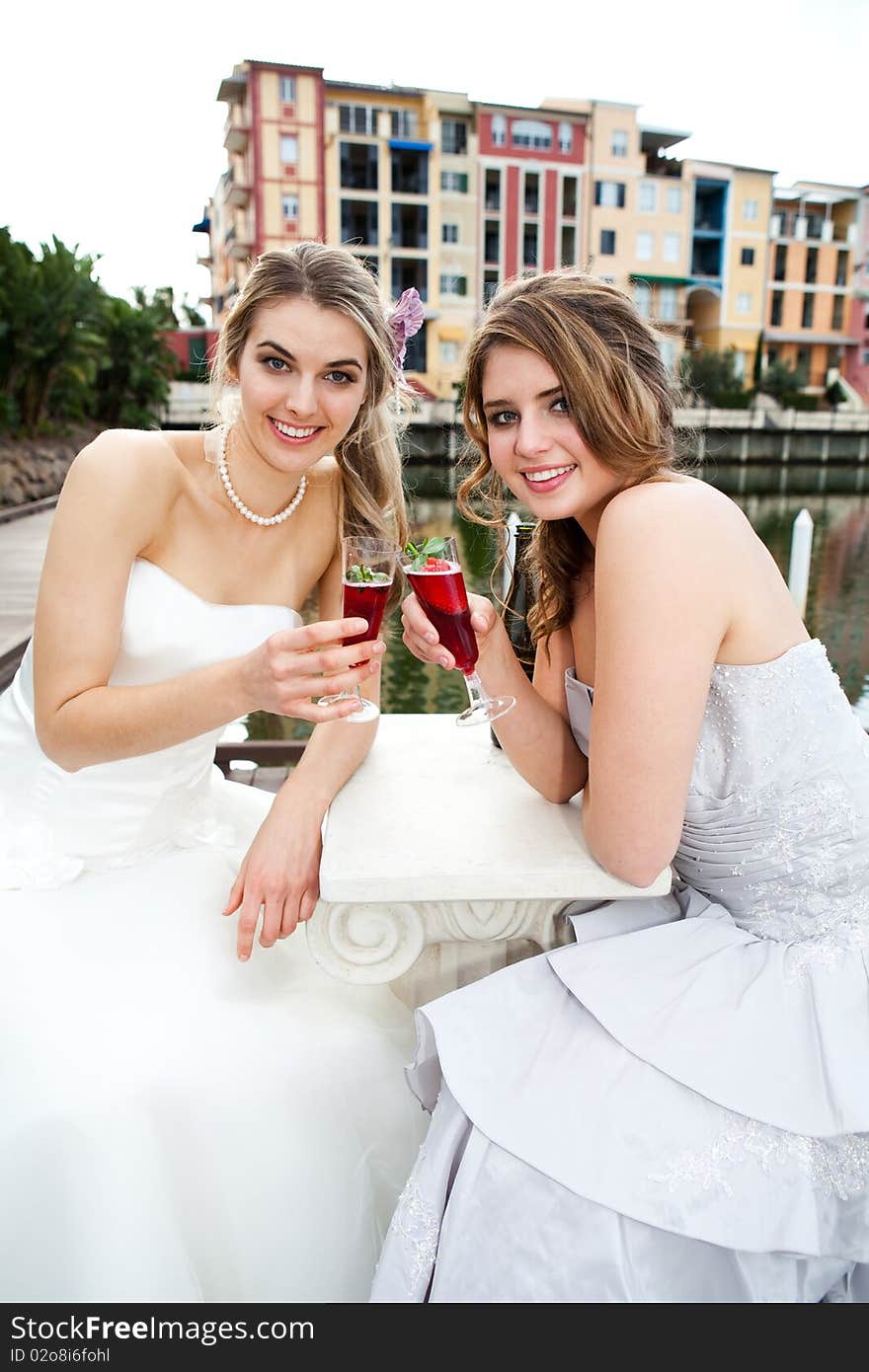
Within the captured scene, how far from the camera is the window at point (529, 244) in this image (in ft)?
134

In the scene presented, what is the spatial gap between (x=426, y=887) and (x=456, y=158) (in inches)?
1720

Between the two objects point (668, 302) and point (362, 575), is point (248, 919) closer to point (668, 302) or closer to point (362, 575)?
point (362, 575)

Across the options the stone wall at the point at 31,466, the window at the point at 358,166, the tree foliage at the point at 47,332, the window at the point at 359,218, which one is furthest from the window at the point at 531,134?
the stone wall at the point at 31,466

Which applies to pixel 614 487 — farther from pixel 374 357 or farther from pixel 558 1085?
pixel 558 1085

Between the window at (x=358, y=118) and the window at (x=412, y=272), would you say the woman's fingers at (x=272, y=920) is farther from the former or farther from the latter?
the window at (x=358, y=118)

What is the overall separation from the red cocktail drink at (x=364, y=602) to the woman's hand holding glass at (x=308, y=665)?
21 mm

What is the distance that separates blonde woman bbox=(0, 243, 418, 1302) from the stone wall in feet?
52.9

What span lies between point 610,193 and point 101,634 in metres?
45.7

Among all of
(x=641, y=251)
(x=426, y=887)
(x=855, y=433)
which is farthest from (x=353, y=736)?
(x=641, y=251)

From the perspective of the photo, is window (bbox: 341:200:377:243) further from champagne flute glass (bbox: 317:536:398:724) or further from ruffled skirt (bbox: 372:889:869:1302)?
ruffled skirt (bbox: 372:889:869:1302)

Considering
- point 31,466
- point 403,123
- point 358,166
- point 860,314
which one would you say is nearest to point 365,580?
point 31,466

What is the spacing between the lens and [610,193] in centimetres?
4150

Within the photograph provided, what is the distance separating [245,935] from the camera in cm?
159

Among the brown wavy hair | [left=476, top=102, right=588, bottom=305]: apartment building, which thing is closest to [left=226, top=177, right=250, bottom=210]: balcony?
[left=476, top=102, right=588, bottom=305]: apartment building
